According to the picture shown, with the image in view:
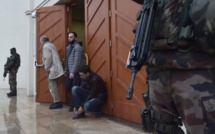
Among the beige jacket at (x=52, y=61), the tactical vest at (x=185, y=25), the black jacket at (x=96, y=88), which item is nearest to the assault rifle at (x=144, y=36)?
Answer: the tactical vest at (x=185, y=25)

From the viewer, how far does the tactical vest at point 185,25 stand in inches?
40.8

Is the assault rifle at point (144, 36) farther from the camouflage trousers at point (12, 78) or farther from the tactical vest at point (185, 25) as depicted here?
the camouflage trousers at point (12, 78)

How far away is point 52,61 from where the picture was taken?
504 cm

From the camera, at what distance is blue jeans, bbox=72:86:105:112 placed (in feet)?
12.8

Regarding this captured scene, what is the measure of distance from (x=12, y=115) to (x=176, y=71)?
4126 mm

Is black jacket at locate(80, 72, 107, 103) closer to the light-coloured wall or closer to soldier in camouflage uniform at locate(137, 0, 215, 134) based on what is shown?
soldier in camouflage uniform at locate(137, 0, 215, 134)

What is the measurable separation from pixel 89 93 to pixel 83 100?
205mm

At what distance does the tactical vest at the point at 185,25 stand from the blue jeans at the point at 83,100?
2776mm

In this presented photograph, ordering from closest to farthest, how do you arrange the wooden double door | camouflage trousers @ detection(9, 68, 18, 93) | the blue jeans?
the wooden double door, the blue jeans, camouflage trousers @ detection(9, 68, 18, 93)

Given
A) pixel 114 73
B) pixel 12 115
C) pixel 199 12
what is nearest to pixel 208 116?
pixel 199 12

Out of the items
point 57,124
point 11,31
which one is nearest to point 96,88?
point 57,124

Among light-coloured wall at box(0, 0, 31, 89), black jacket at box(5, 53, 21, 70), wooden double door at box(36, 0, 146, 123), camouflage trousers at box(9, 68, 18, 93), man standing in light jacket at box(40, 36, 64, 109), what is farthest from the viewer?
light-coloured wall at box(0, 0, 31, 89)

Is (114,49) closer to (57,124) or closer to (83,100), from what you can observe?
(83,100)

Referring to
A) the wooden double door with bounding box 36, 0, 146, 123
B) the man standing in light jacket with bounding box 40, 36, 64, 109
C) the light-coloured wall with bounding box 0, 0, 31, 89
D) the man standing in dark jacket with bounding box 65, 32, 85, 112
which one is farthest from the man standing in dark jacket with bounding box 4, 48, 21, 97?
the wooden double door with bounding box 36, 0, 146, 123
